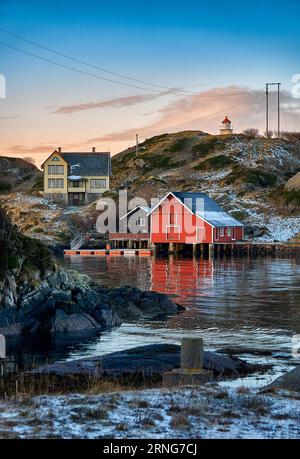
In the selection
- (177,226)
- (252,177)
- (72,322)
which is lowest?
(72,322)

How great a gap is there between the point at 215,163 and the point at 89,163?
27.5 meters

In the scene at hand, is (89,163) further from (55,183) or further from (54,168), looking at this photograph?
(55,183)

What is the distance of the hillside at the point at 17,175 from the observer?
16388 centimetres

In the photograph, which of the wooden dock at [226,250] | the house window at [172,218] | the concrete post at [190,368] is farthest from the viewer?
the house window at [172,218]

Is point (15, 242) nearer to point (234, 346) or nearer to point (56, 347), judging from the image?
point (56, 347)

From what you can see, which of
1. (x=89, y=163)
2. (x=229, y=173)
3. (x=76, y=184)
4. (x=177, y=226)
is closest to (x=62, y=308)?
(x=177, y=226)

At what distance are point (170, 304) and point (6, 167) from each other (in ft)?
496

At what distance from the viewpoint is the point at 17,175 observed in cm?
18275

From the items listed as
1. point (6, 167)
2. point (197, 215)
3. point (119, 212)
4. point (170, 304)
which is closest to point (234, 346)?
point (170, 304)

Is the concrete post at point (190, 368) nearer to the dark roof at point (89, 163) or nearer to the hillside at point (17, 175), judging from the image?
the dark roof at point (89, 163)

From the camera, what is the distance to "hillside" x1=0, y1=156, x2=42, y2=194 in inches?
6452

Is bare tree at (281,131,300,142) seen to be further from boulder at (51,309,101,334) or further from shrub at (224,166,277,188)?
boulder at (51,309,101,334)

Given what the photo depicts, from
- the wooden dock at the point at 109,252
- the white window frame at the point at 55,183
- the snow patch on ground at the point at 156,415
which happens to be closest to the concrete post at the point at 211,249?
Result: the wooden dock at the point at 109,252

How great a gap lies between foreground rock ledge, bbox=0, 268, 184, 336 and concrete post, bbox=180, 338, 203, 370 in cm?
1579
